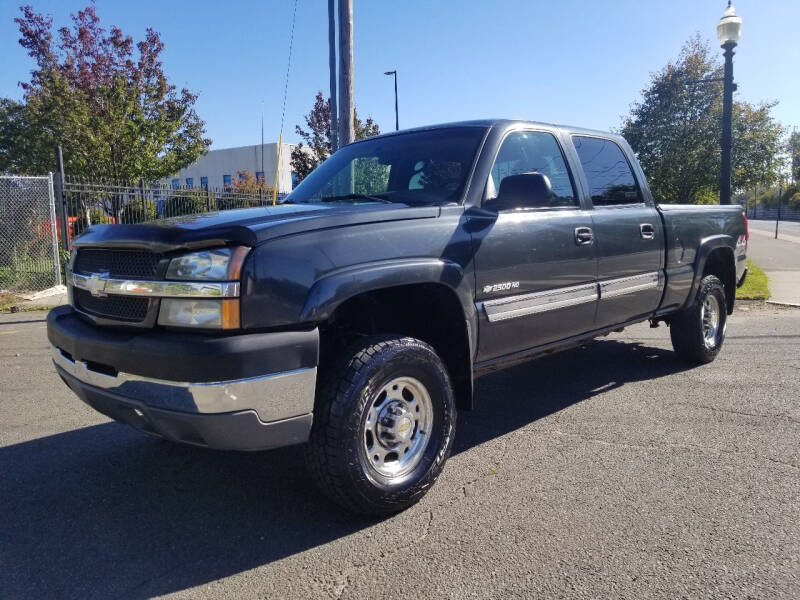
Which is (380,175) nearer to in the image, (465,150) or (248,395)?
(465,150)

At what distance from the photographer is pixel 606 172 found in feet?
15.8

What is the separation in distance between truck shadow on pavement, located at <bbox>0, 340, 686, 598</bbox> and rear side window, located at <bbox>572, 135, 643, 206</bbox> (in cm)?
173

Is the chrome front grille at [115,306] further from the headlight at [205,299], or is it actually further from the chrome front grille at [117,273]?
the headlight at [205,299]

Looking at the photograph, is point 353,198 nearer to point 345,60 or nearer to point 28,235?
point 345,60

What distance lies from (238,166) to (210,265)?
43.6m

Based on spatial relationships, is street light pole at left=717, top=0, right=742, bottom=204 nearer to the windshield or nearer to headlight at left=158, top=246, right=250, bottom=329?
the windshield

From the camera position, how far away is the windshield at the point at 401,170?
12.2ft

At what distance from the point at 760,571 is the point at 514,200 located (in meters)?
2.13

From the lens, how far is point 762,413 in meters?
4.52

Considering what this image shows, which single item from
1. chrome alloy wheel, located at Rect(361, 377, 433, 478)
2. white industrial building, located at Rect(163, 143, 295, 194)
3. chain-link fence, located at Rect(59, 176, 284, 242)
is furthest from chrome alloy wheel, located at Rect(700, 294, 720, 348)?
white industrial building, located at Rect(163, 143, 295, 194)

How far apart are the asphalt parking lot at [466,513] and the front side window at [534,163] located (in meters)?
1.60

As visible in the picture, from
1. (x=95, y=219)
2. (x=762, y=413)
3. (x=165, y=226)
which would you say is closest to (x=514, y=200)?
(x=165, y=226)

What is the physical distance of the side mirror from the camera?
3.52m

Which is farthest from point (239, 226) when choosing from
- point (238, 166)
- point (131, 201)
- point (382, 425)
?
point (238, 166)
